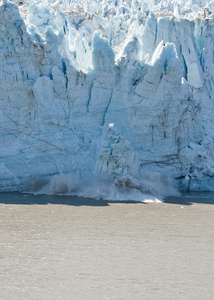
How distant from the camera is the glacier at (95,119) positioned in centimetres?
1368

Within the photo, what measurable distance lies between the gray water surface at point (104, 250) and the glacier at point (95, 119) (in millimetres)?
1395

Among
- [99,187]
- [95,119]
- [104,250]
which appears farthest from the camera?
[95,119]

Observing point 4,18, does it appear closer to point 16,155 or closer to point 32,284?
point 16,155

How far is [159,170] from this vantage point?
1511 cm

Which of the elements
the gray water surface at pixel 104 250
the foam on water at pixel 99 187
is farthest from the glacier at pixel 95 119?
the gray water surface at pixel 104 250

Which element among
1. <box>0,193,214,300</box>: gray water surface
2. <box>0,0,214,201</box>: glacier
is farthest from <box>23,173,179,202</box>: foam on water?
<box>0,193,214,300</box>: gray water surface

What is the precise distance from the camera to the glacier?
44.9 feet

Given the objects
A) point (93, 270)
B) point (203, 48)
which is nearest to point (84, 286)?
point (93, 270)

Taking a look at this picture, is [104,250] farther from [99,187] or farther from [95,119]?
[95,119]

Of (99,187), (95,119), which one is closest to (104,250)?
(99,187)

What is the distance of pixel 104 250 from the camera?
8508 millimetres

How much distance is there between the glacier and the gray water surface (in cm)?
140

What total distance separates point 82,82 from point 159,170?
3.26 metres

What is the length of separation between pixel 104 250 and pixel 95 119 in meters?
6.99
